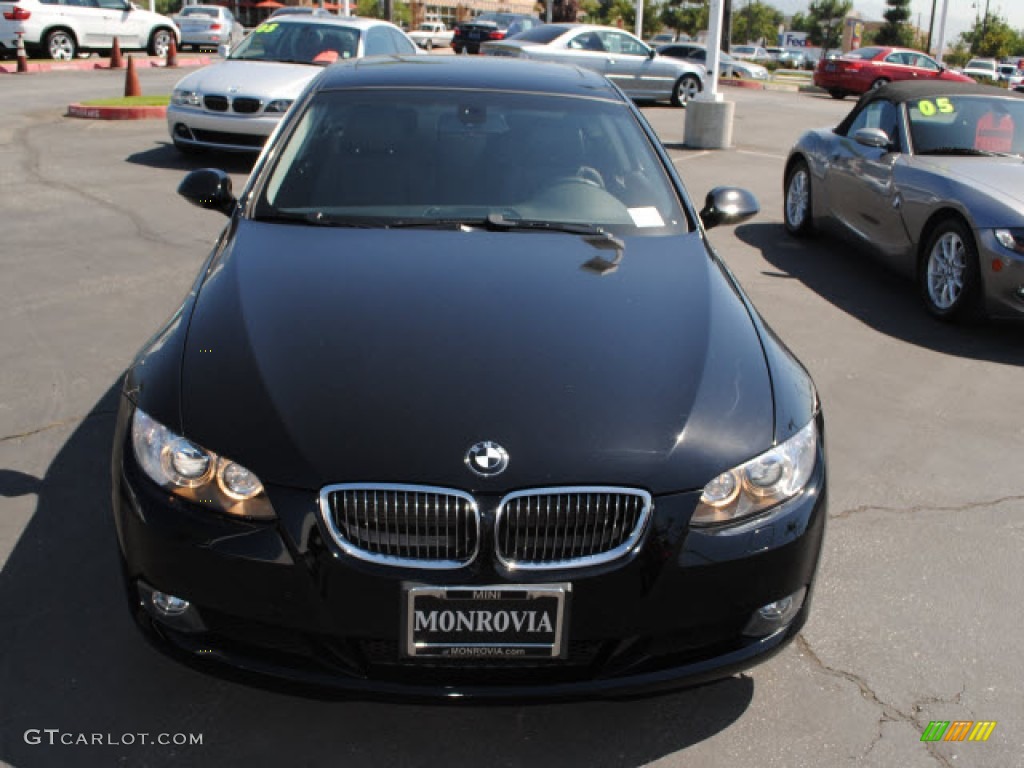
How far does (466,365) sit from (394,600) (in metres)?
0.69

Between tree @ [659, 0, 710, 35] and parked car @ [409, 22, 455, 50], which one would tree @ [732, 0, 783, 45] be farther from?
parked car @ [409, 22, 455, 50]

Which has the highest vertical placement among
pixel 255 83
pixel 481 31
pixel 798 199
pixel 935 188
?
pixel 481 31

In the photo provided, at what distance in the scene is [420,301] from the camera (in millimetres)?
3115

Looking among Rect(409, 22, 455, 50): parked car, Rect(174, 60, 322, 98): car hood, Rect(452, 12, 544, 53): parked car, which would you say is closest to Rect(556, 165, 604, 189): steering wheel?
Rect(174, 60, 322, 98): car hood

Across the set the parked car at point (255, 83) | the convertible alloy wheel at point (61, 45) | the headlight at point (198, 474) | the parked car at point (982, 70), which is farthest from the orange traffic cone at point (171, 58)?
the parked car at point (982, 70)

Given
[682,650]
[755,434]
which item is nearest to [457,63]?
[755,434]

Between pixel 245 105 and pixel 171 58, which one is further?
pixel 171 58

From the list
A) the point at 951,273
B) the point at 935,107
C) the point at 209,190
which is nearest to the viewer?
the point at 209,190

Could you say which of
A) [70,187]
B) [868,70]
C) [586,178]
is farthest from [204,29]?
[586,178]

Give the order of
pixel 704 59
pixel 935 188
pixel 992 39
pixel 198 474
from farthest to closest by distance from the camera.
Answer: pixel 992 39, pixel 704 59, pixel 935 188, pixel 198 474

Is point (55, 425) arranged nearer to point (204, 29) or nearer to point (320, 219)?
point (320, 219)

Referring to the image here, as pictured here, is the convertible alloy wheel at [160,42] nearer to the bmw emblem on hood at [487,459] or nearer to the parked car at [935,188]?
the parked car at [935,188]

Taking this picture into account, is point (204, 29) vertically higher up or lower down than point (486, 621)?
higher up

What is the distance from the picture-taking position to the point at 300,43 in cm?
1214
